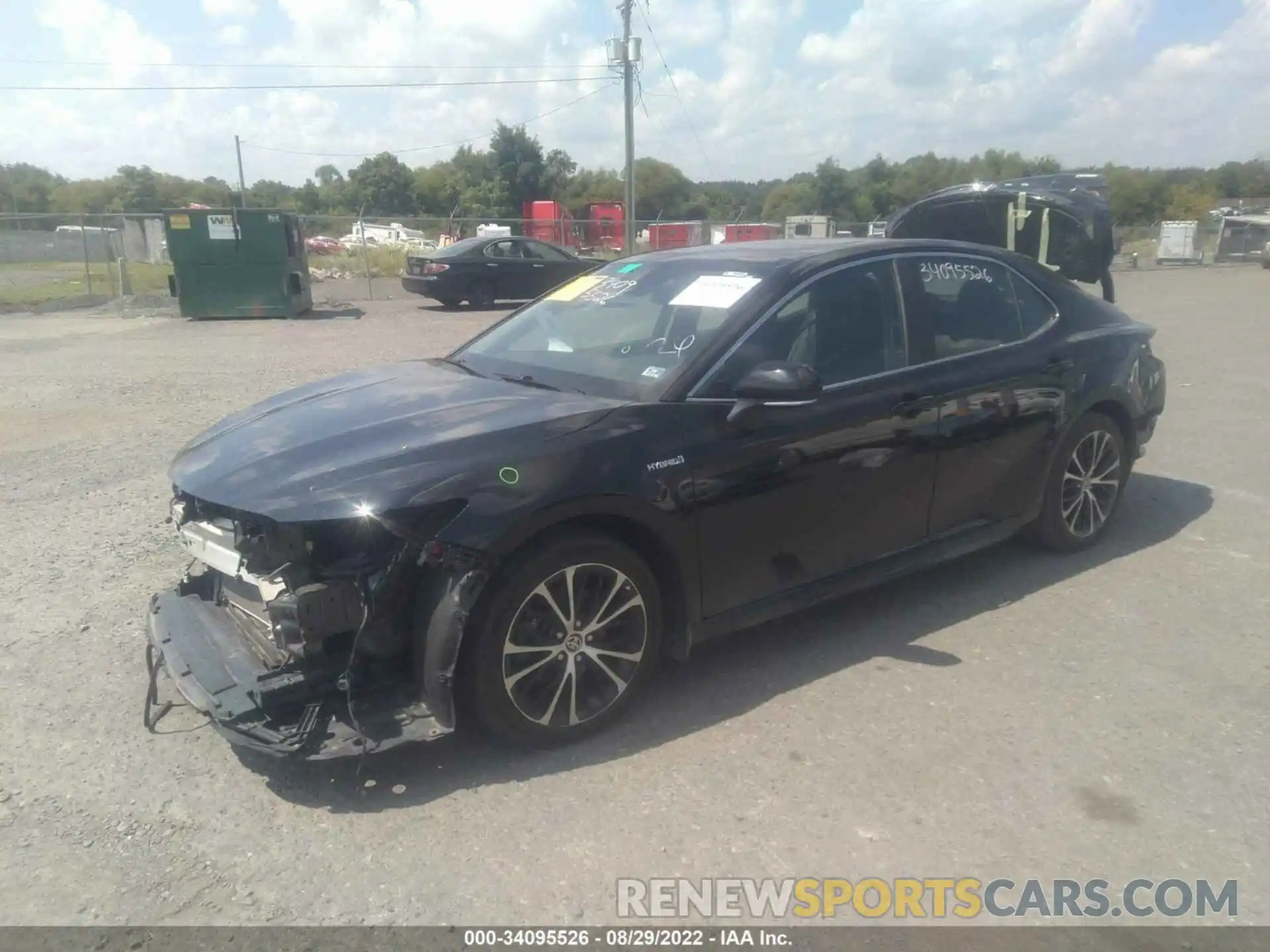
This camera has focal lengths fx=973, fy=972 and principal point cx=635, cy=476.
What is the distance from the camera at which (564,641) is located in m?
3.33

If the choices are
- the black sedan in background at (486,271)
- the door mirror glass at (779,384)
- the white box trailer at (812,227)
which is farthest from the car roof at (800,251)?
the white box trailer at (812,227)

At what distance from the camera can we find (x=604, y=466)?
336 cm

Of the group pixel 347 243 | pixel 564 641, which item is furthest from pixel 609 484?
pixel 347 243

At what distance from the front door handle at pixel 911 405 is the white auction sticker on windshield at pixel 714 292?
82cm

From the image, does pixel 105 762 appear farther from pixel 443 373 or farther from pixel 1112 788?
pixel 1112 788

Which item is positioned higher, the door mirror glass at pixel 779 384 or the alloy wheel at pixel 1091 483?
the door mirror glass at pixel 779 384

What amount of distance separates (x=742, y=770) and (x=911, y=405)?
1.81 m

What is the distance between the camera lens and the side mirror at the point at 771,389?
356 cm

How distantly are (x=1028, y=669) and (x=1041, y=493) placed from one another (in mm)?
1279

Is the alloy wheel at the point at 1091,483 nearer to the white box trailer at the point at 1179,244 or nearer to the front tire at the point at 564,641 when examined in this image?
the front tire at the point at 564,641

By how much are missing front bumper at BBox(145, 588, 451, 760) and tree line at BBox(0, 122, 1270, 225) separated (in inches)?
1497

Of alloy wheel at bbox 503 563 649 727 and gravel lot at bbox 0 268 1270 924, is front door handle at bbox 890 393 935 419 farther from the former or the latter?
alloy wheel at bbox 503 563 649 727

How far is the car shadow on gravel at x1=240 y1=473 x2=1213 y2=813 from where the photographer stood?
3.24m

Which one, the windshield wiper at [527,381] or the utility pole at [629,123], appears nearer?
the windshield wiper at [527,381]
